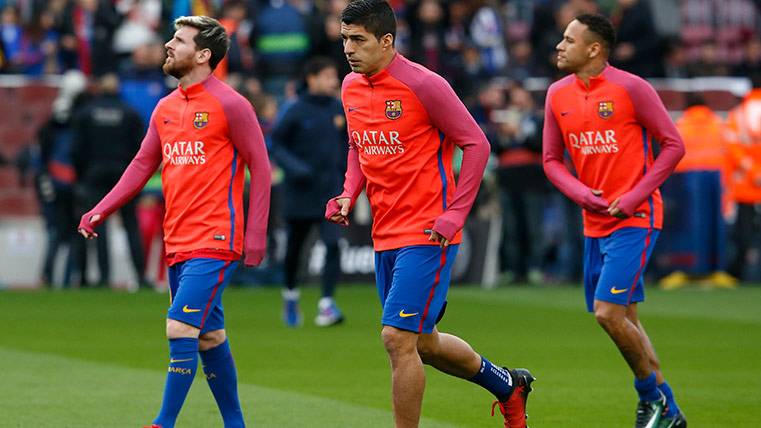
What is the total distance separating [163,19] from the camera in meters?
23.8

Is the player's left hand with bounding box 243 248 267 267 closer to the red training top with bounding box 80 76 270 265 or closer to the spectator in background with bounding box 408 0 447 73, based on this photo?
the red training top with bounding box 80 76 270 265

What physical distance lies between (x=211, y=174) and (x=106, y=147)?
12.2 m

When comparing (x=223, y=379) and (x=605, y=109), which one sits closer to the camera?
(x=223, y=379)

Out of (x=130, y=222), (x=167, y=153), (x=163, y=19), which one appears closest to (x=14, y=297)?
(x=130, y=222)

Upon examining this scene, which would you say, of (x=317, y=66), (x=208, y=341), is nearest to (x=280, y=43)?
(x=317, y=66)

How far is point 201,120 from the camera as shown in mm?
8242

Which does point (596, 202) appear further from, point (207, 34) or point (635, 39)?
A: point (635, 39)

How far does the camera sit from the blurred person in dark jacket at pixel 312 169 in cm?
1537

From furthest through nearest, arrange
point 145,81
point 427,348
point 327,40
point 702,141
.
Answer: point 327,40 → point 145,81 → point 702,141 → point 427,348

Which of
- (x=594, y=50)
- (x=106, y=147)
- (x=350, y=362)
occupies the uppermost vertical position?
(x=594, y=50)

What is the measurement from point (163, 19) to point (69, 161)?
13.1 ft

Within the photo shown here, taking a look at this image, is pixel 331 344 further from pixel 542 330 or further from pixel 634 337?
pixel 634 337

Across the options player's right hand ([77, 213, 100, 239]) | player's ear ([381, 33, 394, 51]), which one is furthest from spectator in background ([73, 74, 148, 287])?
player's ear ([381, 33, 394, 51])

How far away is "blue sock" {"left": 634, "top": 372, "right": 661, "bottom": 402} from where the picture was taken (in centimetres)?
890
